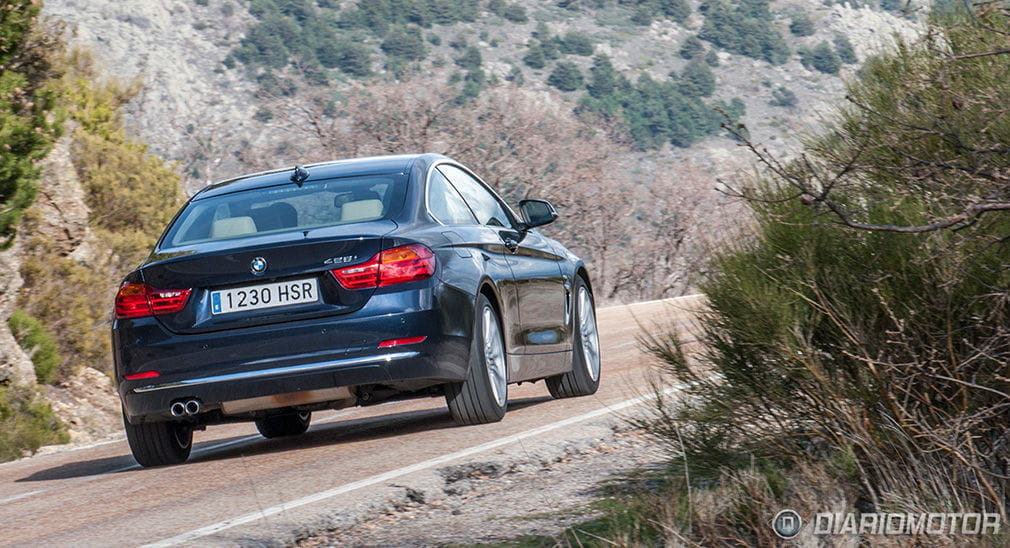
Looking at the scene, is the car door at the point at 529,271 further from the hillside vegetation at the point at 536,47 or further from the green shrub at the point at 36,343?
the hillside vegetation at the point at 536,47

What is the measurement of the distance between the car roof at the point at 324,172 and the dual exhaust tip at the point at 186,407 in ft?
5.21

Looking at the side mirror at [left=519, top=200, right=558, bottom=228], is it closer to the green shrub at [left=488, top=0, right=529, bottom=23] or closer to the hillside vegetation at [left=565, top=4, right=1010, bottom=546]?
the hillside vegetation at [left=565, top=4, right=1010, bottom=546]

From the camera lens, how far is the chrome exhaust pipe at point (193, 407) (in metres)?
7.83

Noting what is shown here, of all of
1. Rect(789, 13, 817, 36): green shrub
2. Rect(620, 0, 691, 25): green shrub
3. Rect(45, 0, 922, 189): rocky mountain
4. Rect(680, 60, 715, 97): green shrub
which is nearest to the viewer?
Rect(45, 0, 922, 189): rocky mountain

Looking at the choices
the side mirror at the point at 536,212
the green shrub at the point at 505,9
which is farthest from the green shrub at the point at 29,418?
the green shrub at the point at 505,9

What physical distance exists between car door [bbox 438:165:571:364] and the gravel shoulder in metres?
1.19

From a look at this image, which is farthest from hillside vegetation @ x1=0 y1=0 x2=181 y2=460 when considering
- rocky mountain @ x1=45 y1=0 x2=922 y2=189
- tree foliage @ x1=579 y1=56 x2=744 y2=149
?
tree foliage @ x1=579 y1=56 x2=744 y2=149

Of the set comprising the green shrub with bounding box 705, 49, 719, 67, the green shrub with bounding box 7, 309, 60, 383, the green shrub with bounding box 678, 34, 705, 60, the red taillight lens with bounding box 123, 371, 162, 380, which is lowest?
the green shrub with bounding box 705, 49, 719, 67

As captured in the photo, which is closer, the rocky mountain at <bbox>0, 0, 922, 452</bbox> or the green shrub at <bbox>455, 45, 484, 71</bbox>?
the rocky mountain at <bbox>0, 0, 922, 452</bbox>

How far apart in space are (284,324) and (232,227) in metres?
0.97

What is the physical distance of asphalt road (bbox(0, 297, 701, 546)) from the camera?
642 centimetres

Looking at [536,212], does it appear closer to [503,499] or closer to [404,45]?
[503,499]

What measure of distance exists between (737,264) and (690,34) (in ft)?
343

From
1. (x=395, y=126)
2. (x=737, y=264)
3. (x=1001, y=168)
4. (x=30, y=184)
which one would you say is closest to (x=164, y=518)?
(x=737, y=264)
